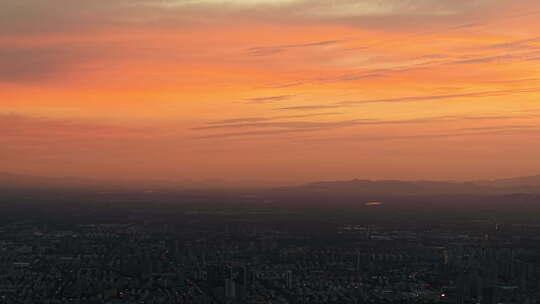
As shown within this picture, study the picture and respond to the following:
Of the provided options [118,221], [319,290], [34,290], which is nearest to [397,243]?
[319,290]

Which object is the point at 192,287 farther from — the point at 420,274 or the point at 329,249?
the point at 329,249

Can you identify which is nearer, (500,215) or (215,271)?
(215,271)

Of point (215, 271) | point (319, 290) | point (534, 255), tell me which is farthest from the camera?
point (534, 255)

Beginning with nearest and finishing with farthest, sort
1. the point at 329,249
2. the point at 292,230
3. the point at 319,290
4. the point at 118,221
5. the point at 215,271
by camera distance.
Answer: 1. the point at 319,290
2. the point at 215,271
3. the point at 329,249
4. the point at 292,230
5. the point at 118,221

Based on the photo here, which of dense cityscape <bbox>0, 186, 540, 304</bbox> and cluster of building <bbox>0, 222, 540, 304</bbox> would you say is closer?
cluster of building <bbox>0, 222, 540, 304</bbox>

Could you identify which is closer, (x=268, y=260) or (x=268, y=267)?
(x=268, y=267)

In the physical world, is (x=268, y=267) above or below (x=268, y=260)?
below

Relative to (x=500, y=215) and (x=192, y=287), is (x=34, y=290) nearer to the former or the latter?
(x=192, y=287)

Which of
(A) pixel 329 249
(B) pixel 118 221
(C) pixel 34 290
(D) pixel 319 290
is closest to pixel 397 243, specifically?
(A) pixel 329 249

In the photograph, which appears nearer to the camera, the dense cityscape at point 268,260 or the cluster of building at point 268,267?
the cluster of building at point 268,267
